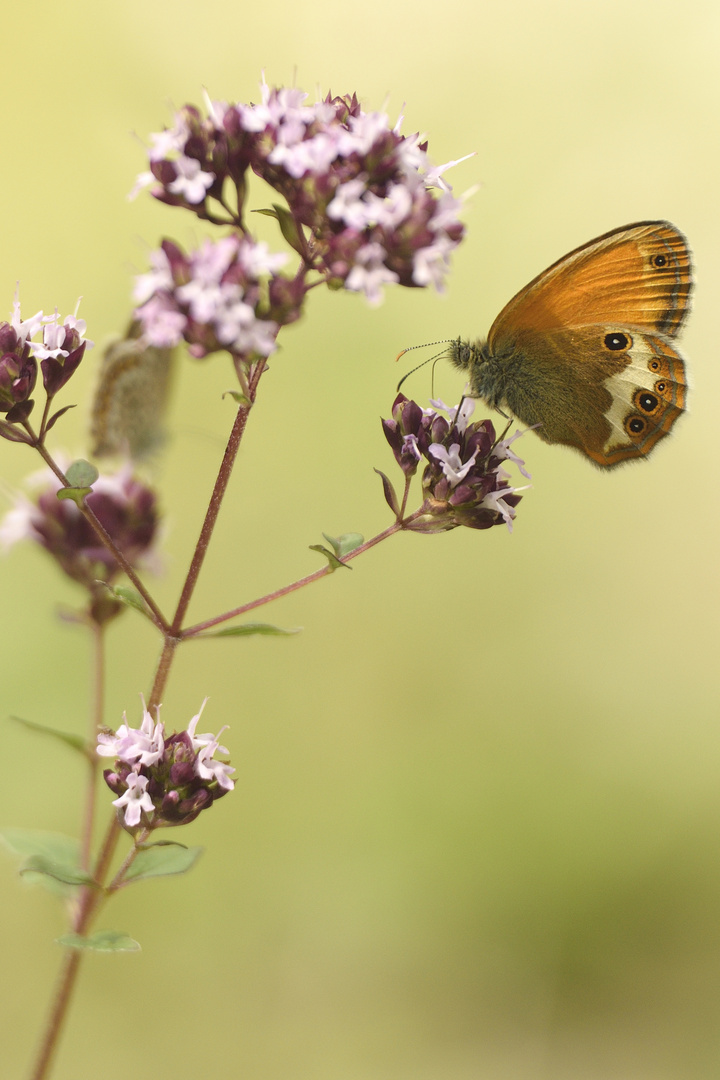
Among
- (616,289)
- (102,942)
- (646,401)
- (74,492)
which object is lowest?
(102,942)

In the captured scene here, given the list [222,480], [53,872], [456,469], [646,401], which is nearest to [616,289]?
[646,401]

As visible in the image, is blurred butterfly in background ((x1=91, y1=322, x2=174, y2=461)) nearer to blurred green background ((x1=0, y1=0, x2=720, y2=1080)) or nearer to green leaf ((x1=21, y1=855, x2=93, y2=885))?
blurred green background ((x1=0, y1=0, x2=720, y2=1080))

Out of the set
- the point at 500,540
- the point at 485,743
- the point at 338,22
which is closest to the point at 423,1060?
the point at 485,743

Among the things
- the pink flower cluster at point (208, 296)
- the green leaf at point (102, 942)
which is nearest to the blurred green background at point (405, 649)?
the green leaf at point (102, 942)

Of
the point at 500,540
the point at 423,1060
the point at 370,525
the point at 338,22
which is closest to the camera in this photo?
the point at 423,1060

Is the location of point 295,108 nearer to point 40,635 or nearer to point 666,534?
point 40,635

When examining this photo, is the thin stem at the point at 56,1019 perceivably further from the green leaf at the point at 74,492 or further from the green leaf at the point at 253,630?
the green leaf at the point at 74,492

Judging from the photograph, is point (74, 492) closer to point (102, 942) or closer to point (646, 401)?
point (102, 942)
